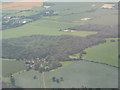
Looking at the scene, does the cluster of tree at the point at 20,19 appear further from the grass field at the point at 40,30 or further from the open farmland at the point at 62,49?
the grass field at the point at 40,30

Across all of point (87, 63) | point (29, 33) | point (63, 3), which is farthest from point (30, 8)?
point (87, 63)

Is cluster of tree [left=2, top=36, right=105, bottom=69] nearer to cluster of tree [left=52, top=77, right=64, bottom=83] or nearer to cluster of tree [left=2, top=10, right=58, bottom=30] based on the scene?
cluster of tree [left=52, top=77, right=64, bottom=83]

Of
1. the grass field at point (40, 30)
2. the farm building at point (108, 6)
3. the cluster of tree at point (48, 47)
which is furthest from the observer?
the farm building at point (108, 6)

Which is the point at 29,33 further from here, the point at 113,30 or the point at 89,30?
the point at 113,30

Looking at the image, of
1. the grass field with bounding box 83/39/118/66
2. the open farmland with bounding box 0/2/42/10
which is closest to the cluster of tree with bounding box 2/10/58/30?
the open farmland with bounding box 0/2/42/10

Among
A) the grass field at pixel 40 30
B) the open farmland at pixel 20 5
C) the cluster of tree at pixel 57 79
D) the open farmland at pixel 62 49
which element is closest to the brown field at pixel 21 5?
the open farmland at pixel 20 5

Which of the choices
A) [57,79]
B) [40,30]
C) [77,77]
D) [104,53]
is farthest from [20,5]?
[77,77]
